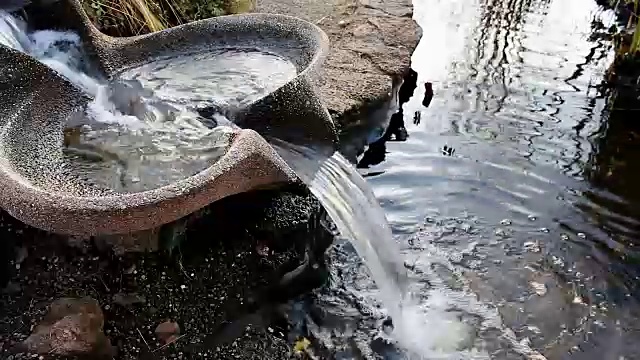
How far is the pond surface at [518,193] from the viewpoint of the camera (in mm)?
2875

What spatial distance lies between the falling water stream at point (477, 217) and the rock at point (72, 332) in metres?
0.75

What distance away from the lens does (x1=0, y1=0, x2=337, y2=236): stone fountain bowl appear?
1.72 metres

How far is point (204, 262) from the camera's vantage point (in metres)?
2.49

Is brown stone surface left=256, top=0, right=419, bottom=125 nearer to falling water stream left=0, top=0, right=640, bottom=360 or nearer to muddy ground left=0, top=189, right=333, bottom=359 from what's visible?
falling water stream left=0, top=0, right=640, bottom=360

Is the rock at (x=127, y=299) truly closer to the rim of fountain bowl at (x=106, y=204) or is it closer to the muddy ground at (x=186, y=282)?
the muddy ground at (x=186, y=282)

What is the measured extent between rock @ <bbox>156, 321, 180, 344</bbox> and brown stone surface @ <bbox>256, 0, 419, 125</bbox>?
1.49 metres

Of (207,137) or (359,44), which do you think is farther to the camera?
(359,44)

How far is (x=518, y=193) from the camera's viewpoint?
364cm

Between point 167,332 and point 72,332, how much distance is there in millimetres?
350

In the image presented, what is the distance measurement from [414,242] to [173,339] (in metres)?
1.41

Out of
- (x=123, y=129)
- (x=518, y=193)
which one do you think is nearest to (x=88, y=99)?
(x=123, y=129)

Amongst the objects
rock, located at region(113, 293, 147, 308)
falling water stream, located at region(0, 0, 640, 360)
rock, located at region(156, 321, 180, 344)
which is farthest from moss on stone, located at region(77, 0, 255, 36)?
rock, located at region(156, 321, 180, 344)

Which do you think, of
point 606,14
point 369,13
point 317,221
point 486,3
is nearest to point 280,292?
point 317,221

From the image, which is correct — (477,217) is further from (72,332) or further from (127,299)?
(72,332)
